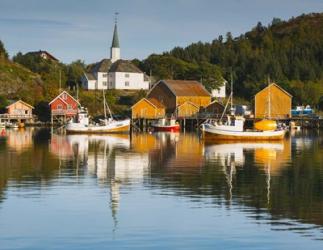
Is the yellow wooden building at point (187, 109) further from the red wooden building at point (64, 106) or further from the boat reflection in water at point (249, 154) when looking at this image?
the boat reflection in water at point (249, 154)

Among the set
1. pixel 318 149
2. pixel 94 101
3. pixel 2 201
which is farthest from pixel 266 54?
pixel 2 201

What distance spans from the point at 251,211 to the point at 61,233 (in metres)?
6.31

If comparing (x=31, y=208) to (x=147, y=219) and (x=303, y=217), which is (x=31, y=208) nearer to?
(x=147, y=219)

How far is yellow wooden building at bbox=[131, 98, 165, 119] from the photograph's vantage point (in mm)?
93000

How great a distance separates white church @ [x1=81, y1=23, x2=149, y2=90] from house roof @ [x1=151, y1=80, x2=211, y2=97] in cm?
1124

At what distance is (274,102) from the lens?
9575 centimetres

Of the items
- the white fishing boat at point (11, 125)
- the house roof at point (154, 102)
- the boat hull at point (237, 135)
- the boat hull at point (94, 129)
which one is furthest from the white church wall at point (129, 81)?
the boat hull at point (237, 135)

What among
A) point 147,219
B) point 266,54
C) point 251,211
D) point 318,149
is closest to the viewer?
point 147,219

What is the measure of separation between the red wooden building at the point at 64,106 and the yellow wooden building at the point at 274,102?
22770mm

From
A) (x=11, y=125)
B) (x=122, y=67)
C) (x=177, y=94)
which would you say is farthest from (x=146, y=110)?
(x=122, y=67)

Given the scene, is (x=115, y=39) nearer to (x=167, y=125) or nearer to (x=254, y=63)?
(x=254, y=63)

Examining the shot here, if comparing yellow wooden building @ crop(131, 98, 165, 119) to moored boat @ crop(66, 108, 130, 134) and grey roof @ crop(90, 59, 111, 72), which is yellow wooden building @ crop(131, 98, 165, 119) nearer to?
moored boat @ crop(66, 108, 130, 134)

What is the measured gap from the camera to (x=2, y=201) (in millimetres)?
24422

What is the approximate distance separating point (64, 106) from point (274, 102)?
86.2ft
